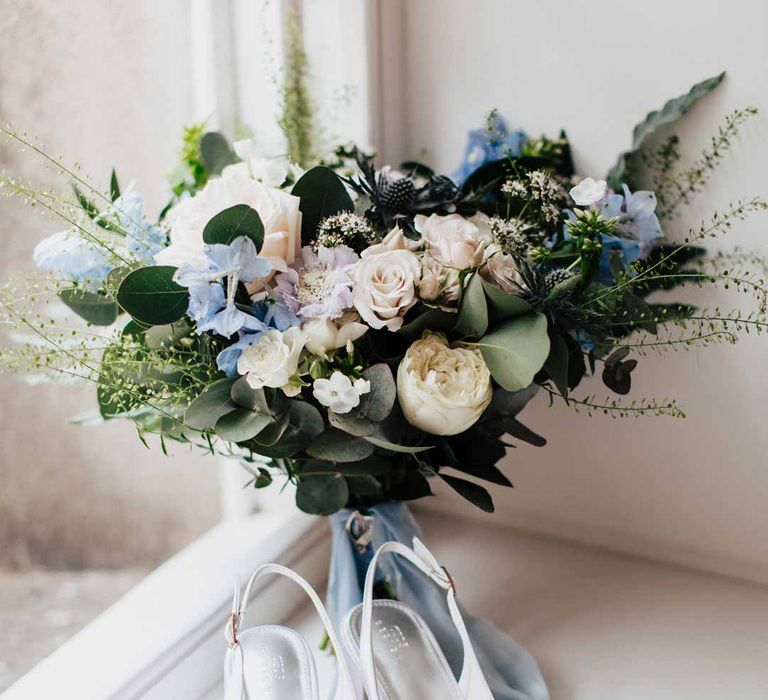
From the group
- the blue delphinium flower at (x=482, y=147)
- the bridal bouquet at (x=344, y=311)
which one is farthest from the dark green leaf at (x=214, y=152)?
the blue delphinium flower at (x=482, y=147)

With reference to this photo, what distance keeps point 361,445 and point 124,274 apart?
0.30 meters

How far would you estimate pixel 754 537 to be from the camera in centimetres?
117

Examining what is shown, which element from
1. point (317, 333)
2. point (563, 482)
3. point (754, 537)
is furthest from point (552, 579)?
point (317, 333)

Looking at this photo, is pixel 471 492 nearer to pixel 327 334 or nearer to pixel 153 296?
pixel 327 334

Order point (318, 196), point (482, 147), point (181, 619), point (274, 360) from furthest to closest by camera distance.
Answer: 1. point (482, 147)
2. point (181, 619)
3. point (318, 196)
4. point (274, 360)

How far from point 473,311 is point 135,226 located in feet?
1.22

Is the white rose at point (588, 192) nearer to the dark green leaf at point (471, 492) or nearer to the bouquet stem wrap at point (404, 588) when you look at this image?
the dark green leaf at point (471, 492)

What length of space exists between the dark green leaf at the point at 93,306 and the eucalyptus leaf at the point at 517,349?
40 centimetres

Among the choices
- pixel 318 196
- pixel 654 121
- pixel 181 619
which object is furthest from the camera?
pixel 654 121

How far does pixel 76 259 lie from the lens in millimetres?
803

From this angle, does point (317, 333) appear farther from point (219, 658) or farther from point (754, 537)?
point (754, 537)

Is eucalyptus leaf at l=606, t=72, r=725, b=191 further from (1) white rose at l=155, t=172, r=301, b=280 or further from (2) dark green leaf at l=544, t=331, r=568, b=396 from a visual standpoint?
(1) white rose at l=155, t=172, r=301, b=280

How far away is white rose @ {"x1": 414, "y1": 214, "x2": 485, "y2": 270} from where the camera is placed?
0.78 meters

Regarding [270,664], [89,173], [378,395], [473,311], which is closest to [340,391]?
[378,395]
